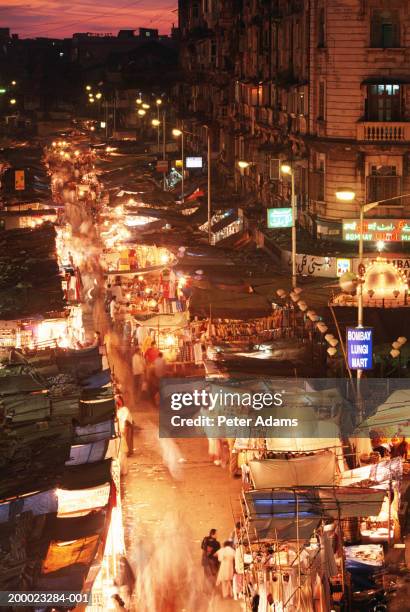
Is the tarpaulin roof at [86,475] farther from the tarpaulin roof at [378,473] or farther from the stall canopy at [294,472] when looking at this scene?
the tarpaulin roof at [378,473]

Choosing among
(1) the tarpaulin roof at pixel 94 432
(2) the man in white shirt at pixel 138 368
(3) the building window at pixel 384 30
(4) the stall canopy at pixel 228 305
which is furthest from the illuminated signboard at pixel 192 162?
(1) the tarpaulin roof at pixel 94 432

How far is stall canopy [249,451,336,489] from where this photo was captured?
19000 mm

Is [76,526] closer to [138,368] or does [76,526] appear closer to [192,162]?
[138,368]

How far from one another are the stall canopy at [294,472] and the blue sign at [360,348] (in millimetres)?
4810

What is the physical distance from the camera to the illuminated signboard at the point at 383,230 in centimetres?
3722

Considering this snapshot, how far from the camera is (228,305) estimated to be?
31125mm

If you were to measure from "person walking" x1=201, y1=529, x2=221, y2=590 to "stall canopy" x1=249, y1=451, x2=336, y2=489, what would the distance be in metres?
1.11

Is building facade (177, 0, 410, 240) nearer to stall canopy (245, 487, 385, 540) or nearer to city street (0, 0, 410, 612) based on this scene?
city street (0, 0, 410, 612)

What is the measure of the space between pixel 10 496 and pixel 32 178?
5731cm

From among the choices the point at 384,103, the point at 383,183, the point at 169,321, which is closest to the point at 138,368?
the point at 169,321

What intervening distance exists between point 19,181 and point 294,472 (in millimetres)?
54539

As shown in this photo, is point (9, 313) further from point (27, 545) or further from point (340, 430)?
point (27, 545)

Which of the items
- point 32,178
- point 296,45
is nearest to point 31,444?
point 296,45

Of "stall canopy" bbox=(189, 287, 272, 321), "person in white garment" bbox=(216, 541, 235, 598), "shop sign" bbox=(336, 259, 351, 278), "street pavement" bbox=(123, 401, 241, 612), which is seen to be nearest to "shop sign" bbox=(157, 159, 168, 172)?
"shop sign" bbox=(336, 259, 351, 278)
